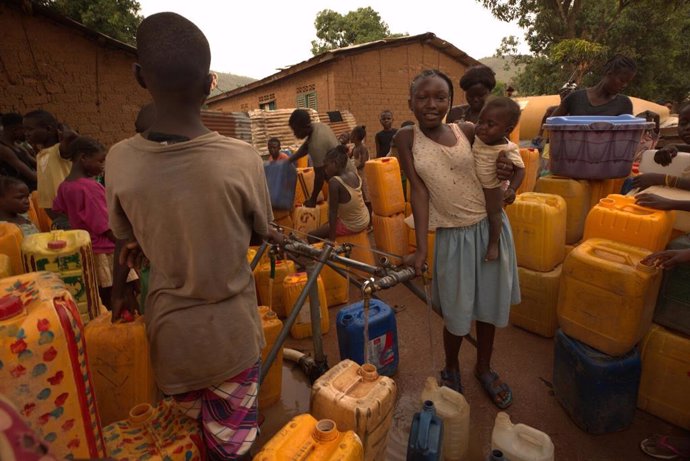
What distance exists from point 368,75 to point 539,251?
9.70 m

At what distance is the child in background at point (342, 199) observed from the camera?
3.79m

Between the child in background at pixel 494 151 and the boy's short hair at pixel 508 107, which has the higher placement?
the boy's short hair at pixel 508 107

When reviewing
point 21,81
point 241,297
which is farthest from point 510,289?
point 21,81

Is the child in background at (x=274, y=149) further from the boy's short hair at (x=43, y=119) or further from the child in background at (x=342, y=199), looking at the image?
the boy's short hair at (x=43, y=119)

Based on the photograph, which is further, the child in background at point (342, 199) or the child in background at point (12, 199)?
the child in background at point (342, 199)

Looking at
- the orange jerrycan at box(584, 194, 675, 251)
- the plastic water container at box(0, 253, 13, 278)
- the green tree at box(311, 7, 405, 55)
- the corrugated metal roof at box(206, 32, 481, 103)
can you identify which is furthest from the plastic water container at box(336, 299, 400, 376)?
the green tree at box(311, 7, 405, 55)

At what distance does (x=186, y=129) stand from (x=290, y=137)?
30.8ft

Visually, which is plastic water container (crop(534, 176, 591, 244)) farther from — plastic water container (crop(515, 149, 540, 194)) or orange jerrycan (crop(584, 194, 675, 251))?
orange jerrycan (crop(584, 194, 675, 251))

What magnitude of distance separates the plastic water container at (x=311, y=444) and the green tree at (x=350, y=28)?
26.5 meters

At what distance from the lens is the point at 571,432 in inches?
91.4

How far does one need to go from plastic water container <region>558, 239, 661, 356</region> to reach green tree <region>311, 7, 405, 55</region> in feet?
83.2

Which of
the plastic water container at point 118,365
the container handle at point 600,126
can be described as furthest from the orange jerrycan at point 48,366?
the container handle at point 600,126

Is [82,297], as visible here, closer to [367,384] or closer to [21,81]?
[367,384]

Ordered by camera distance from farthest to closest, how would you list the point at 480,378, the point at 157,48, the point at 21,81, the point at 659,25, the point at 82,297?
the point at 659,25, the point at 21,81, the point at 480,378, the point at 82,297, the point at 157,48
